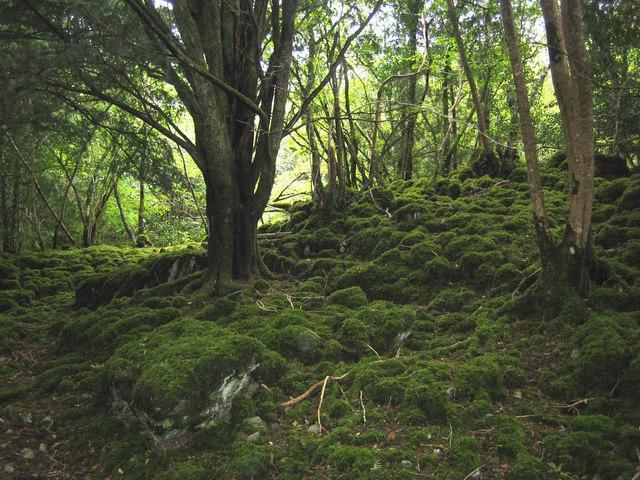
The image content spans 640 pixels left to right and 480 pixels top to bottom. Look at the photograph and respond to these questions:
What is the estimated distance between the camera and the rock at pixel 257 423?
13.4 ft

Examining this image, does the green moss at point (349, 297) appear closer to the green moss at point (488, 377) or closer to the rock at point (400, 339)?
the rock at point (400, 339)

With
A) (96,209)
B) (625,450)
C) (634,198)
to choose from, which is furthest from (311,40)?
(96,209)

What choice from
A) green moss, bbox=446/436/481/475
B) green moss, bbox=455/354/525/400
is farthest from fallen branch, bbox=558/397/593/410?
green moss, bbox=446/436/481/475

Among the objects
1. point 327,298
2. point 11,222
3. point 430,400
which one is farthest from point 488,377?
point 11,222

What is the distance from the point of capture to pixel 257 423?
4.15 meters

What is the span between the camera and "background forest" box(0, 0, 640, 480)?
3760mm

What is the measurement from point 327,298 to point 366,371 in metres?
2.02

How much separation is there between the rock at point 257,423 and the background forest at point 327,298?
0.05 metres

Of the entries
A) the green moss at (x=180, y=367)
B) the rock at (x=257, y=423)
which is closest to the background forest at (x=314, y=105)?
the green moss at (x=180, y=367)

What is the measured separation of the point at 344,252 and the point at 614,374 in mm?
4934

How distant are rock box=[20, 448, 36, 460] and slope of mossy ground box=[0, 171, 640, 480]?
57 millimetres

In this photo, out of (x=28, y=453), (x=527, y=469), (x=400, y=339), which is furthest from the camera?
(x=400, y=339)

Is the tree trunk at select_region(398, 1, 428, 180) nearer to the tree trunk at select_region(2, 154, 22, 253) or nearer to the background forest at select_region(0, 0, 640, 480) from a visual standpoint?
the background forest at select_region(0, 0, 640, 480)

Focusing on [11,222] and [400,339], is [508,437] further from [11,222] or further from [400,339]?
[11,222]
